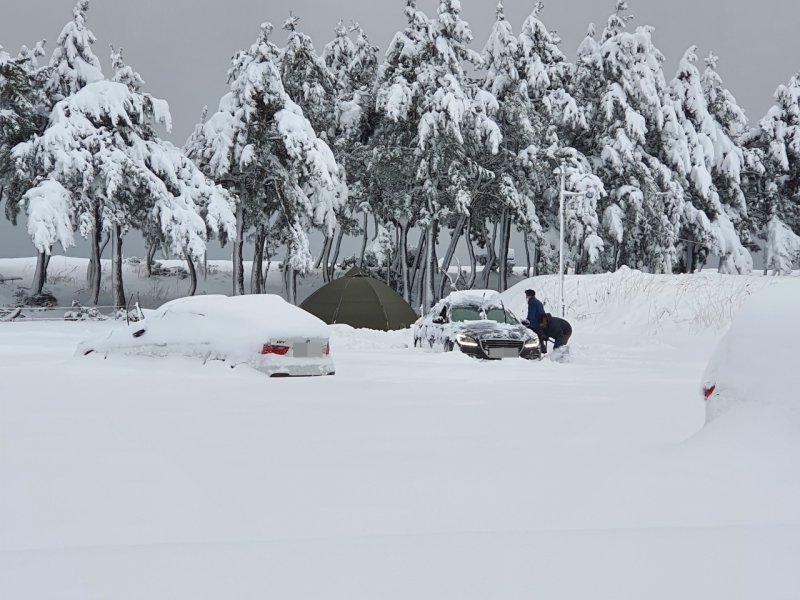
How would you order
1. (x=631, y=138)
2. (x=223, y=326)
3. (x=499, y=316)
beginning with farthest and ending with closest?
(x=631, y=138), (x=499, y=316), (x=223, y=326)

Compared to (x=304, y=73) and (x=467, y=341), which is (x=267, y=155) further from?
(x=467, y=341)

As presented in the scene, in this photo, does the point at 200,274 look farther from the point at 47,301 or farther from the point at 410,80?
the point at 410,80

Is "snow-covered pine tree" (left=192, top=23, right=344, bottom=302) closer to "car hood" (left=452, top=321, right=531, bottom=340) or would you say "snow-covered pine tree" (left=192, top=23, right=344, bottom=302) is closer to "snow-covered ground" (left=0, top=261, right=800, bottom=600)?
"car hood" (left=452, top=321, right=531, bottom=340)

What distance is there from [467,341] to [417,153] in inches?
892

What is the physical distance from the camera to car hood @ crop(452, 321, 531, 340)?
17188 mm

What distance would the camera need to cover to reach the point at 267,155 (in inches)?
1537

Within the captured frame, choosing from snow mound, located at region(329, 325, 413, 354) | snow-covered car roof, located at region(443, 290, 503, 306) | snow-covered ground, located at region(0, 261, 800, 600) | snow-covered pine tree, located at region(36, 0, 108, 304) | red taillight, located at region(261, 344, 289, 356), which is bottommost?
snow mound, located at region(329, 325, 413, 354)

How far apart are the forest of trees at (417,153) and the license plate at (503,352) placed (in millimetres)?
19411

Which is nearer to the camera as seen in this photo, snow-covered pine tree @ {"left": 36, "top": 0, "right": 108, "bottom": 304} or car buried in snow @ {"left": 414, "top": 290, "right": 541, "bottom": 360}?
car buried in snow @ {"left": 414, "top": 290, "right": 541, "bottom": 360}

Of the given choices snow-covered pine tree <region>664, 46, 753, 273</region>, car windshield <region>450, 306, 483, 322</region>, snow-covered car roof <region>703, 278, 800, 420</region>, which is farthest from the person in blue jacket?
snow-covered pine tree <region>664, 46, 753, 273</region>

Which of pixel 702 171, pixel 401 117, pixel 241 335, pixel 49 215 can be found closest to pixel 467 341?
pixel 241 335

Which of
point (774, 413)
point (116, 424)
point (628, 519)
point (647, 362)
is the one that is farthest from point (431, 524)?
point (647, 362)

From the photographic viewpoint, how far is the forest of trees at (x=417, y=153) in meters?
34.5

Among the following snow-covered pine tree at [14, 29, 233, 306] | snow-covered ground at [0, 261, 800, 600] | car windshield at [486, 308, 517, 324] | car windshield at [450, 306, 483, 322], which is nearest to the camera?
snow-covered ground at [0, 261, 800, 600]
